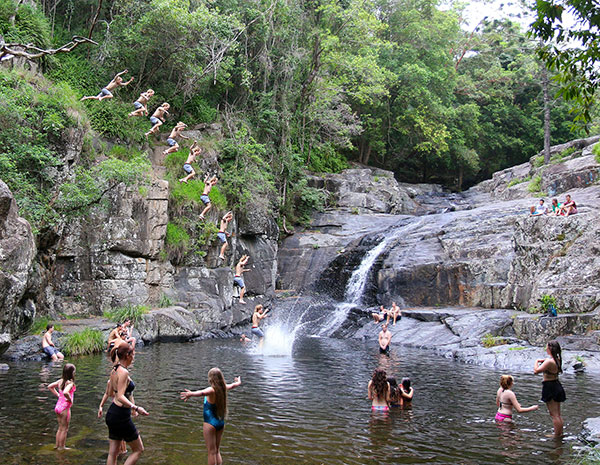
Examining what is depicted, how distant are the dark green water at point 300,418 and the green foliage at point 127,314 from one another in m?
3.36

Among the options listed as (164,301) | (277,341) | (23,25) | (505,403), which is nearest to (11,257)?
(164,301)

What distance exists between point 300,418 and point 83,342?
366 inches

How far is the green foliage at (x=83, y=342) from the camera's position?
1524 centimetres

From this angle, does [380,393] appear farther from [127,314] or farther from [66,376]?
[127,314]

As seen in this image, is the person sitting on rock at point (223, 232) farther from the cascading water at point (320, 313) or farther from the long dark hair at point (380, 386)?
the long dark hair at point (380, 386)

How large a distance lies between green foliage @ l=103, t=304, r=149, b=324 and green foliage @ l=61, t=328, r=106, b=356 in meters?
1.58

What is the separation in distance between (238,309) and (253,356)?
7362mm

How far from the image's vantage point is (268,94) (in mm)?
29781

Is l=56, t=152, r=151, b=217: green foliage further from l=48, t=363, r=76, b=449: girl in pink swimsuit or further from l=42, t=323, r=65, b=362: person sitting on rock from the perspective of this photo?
l=48, t=363, r=76, b=449: girl in pink swimsuit

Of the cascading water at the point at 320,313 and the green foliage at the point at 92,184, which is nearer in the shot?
the green foliage at the point at 92,184

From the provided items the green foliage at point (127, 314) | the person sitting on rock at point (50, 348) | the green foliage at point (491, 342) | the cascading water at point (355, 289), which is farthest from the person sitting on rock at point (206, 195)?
the green foliage at point (491, 342)

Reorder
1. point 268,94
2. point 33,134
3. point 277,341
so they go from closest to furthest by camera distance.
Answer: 1. point 33,134
2. point 277,341
3. point 268,94

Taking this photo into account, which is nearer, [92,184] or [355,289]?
[92,184]

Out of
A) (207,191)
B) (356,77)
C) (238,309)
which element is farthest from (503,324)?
(356,77)
